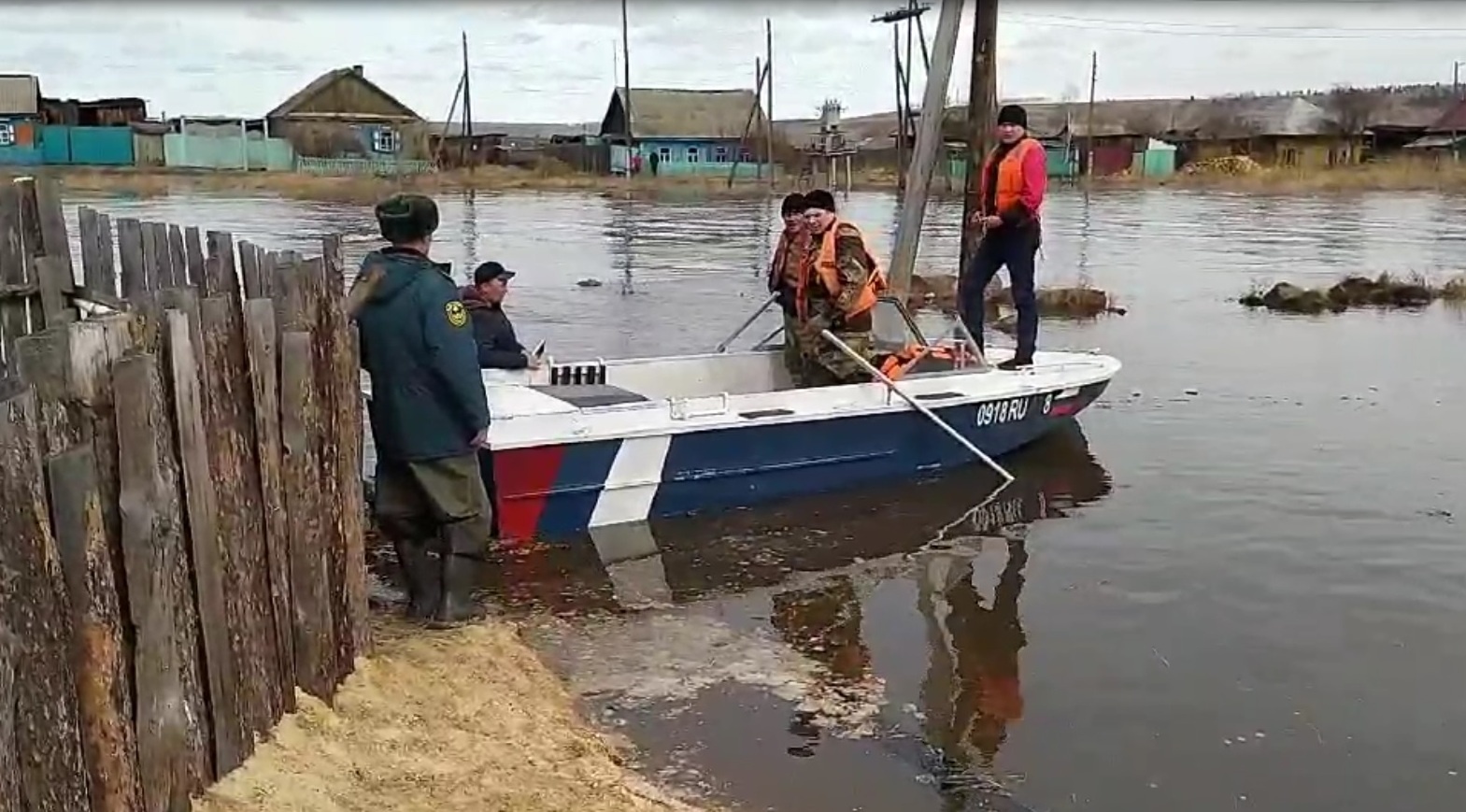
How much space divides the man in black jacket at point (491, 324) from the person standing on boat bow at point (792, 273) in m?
Result: 1.71

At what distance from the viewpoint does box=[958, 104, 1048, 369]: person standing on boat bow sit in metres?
9.84

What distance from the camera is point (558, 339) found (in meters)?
14.9

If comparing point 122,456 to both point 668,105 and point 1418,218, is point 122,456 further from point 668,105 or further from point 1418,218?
point 668,105

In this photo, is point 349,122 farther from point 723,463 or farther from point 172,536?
point 172,536

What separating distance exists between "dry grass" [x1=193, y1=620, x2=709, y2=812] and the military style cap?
62.2 inches

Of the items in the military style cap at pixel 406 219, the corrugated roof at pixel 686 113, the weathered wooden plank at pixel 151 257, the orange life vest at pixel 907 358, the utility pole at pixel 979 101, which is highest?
the corrugated roof at pixel 686 113

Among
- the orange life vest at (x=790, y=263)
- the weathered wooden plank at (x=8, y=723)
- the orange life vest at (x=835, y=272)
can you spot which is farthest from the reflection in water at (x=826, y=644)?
the weathered wooden plank at (x=8, y=723)

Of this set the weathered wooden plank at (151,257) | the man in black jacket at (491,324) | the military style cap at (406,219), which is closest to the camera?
the military style cap at (406,219)

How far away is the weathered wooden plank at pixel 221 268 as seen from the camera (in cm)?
574

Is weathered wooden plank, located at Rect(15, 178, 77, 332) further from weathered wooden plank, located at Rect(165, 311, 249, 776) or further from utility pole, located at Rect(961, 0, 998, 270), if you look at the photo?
utility pole, located at Rect(961, 0, 998, 270)

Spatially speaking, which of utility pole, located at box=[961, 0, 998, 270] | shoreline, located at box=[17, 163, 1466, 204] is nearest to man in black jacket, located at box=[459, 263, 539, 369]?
utility pole, located at box=[961, 0, 998, 270]

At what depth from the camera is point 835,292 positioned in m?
8.94

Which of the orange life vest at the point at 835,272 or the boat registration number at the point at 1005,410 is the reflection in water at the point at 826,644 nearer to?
the orange life vest at the point at 835,272

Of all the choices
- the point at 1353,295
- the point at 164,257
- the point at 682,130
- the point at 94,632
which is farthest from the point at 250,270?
the point at 682,130
